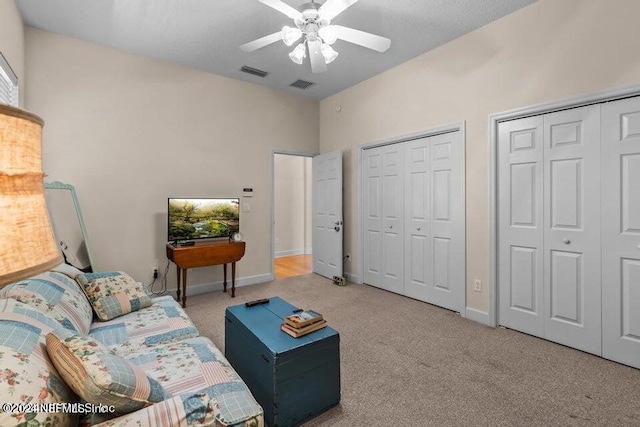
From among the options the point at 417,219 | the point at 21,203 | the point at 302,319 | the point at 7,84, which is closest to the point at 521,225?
the point at 417,219

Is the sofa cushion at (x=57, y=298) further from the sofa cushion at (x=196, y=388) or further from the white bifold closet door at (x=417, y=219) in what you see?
the white bifold closet door at (x=417, y=219)

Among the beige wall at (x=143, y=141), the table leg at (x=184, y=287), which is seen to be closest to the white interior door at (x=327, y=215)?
the beige wall at (x=143, y=141)

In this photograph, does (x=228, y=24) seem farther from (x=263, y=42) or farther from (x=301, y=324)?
(x=301, y=324)

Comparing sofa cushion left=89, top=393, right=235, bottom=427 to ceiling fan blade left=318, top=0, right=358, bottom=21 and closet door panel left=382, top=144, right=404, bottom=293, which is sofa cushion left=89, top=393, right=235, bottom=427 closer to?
ceiling fan blade left=318, top=0, right=358, bottom=21

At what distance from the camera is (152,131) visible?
3711mm

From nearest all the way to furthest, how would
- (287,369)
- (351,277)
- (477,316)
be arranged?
1. (287,369)
2. (477,316)
3. (351,277)

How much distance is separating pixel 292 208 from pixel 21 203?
650 cm

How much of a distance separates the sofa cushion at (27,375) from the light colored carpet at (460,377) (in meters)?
1.23

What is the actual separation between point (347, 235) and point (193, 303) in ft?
7.56

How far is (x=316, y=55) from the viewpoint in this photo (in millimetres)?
2529

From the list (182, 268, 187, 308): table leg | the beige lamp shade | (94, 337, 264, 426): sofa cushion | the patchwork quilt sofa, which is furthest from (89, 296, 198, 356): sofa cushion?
the beige lamp shade

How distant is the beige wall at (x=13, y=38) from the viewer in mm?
2359

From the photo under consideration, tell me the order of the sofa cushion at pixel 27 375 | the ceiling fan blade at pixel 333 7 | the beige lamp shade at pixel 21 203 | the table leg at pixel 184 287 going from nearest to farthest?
the beige lamp shade at pixel 21 203, the sofa cushion at pixel 27 375, the ceiling fan blade at pixel 333 7, the table leg at pixel 184 287

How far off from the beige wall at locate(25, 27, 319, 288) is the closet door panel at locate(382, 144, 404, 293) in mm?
1700
